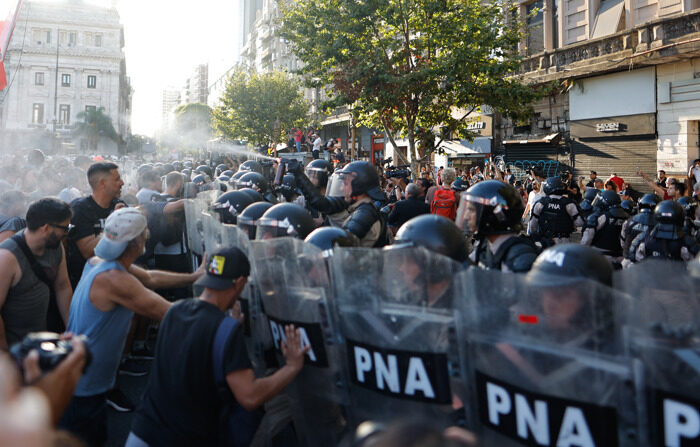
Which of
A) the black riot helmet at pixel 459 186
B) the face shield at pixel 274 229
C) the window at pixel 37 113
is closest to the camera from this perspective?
the face shield at pixel 274 229

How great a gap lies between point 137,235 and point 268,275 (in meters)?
0.90

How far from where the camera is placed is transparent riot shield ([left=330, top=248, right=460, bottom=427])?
2.09 meters

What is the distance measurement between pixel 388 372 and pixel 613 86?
17.9m

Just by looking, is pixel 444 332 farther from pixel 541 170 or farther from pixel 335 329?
pixel 541 170

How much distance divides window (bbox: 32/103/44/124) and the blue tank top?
81.6 m

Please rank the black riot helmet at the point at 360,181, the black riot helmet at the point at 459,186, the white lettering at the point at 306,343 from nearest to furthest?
the white lettering at the point at 306,343, the black riot helmet at the point at 360,181, the black riot helmet at the point at 459,186

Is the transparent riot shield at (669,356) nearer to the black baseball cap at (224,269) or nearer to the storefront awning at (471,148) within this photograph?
the black baseball cap at (224,269)

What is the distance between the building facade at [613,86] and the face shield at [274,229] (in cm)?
1165

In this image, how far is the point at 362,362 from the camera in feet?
7.68

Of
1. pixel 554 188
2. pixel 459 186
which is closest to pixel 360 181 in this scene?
pixel 554 188

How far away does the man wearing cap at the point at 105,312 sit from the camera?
3.00 metres

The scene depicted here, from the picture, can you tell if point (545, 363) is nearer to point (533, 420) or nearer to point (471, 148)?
point (533, 420)

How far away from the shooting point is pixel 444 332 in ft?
6.74

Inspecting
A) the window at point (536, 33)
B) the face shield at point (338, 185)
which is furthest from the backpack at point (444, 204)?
the window at point (536, 33)
